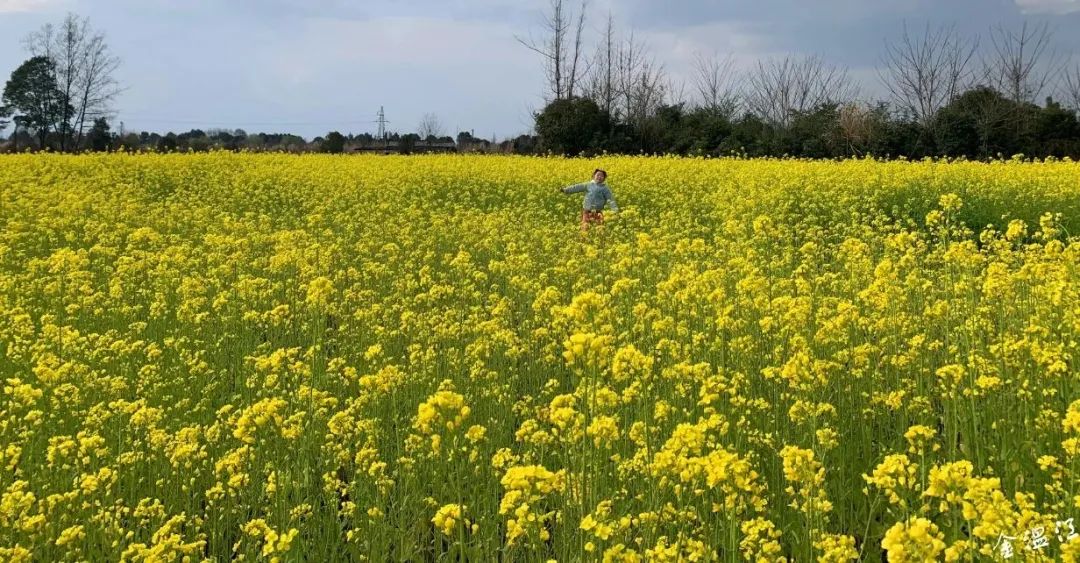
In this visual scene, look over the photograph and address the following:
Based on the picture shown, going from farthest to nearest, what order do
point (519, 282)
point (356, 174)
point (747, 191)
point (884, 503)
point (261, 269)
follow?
1. point (356, 174)
2. point (747, 191)
3. point (261, 269)
4. point (519, 282)
5. point (884, 503)

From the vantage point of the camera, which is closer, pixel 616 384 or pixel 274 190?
pixel 616 384

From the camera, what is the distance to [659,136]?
34.8 meters

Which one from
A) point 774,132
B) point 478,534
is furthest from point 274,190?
point 774,132

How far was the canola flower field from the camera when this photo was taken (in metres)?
2.53

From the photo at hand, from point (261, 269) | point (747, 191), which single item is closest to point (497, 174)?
point (747, 191)

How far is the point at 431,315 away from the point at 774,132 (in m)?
31.0

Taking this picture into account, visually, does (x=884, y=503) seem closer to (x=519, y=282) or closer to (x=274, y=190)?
(x=519, y=282)

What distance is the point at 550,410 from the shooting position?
385 cm

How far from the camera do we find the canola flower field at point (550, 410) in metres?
2.53

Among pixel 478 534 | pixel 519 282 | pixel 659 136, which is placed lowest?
pixel 478 534

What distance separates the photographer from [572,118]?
33531mm

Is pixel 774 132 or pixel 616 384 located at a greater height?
pixel 774 132

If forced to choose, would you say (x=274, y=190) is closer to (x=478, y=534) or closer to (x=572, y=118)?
(x=478, y=534)

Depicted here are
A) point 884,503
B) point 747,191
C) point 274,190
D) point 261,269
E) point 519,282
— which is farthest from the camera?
point 274,190
